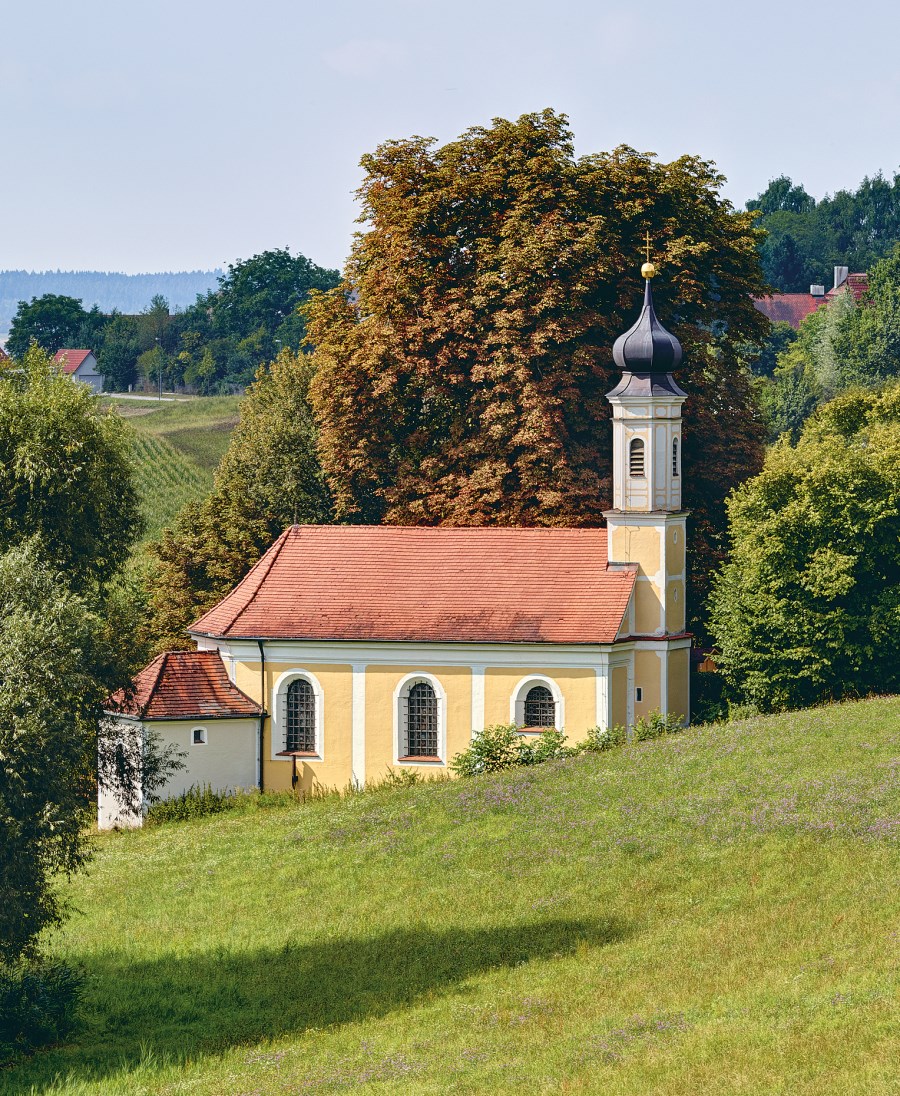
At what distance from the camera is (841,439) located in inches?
1762

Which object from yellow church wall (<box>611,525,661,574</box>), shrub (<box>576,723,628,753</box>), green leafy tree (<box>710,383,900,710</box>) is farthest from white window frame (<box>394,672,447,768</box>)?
green leafy tree (<box>710,383,900,710</box>)

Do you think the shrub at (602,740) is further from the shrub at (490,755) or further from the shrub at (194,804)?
the shrub at (194,804)

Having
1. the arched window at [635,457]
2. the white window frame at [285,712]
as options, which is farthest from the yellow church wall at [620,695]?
the white window frame at [285,712]

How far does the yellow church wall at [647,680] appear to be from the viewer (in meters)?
43.2

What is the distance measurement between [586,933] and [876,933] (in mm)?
5286

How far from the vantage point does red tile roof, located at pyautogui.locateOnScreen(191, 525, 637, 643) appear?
4281cm

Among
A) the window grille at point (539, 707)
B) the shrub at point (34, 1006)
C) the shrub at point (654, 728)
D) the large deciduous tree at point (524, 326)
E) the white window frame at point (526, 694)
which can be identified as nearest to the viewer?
the shrub at point (34, 1006)

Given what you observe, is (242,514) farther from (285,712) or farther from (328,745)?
(328,745)

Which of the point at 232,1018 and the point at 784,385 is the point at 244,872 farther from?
the point at 784,385

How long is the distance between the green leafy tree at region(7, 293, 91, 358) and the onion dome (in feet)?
365

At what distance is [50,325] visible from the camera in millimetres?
150500

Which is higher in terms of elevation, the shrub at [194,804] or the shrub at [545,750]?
the shrub at [545,750]

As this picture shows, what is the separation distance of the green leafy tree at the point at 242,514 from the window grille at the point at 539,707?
488 inches

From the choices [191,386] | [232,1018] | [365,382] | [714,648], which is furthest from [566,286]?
[191,386]
